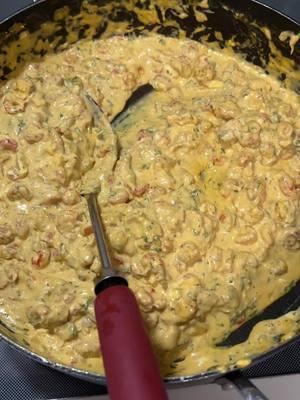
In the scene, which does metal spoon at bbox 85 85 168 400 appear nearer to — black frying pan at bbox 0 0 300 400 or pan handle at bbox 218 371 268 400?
pan handle at bbox 218 371 268 400

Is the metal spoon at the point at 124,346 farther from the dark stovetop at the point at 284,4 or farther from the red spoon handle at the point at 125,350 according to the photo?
the dark stovetop at the point at 284,4

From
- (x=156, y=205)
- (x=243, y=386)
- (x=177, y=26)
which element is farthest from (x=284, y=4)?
(x=243, y=386)

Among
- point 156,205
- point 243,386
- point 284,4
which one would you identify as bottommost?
point 243,386

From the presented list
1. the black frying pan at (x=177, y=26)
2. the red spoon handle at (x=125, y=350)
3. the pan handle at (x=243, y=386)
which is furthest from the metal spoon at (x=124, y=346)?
the black frying pan at (x=177, y=26)

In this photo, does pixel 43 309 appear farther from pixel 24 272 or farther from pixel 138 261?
pixel 138 261

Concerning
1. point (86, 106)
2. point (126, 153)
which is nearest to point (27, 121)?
point (86, 106)

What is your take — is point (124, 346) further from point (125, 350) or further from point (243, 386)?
point (243, 386)

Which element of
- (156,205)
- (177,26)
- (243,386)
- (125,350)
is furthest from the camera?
(177,26)
